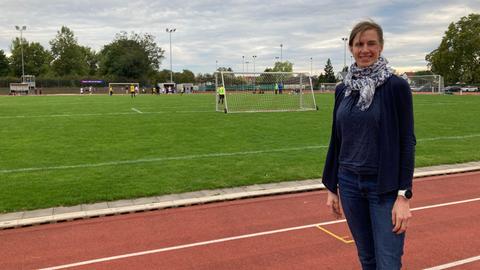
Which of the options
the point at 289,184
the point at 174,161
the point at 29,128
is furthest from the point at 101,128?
the point at 289,184

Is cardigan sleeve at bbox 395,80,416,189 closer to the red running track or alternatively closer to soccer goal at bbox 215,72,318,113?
the red running track

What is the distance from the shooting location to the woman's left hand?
101 inches

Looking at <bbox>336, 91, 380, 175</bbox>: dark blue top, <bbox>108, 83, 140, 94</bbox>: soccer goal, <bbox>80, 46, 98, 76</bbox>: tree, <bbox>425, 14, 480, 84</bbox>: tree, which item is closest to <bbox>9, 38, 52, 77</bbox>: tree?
<bbox>80, 46, 98, 76</bbox>: tree

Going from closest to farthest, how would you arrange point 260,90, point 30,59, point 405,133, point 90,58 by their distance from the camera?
point 405,133, point 260,90, point 30,59, point 90,58

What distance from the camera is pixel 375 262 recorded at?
9.63ft

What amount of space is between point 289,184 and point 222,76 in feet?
64.1

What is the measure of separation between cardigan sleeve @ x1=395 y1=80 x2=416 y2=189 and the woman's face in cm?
24

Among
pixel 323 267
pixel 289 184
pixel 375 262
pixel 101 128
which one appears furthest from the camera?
pixel 101 128

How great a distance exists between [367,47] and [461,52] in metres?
88.9

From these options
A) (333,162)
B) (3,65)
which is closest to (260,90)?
(333,162)

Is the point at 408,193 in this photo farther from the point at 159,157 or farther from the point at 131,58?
the point at 131,58

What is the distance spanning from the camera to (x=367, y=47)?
2605 millimetres

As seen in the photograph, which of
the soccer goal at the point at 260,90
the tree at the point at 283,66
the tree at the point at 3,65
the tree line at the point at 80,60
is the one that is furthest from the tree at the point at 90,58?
the soccer goal at the point at 260,90

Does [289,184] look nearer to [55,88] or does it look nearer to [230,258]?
[230,258]
